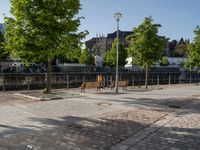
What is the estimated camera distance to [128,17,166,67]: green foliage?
26.7 meters

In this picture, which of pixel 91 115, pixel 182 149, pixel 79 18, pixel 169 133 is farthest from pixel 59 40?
pixel 182 149

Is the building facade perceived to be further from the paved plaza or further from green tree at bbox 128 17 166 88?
the paved plaza

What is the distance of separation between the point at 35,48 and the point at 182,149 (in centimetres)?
1228

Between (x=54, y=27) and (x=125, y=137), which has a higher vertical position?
(x=54, y=27)

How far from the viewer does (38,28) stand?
57.4 feet

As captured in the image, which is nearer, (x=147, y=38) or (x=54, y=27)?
(x=54, y=27)

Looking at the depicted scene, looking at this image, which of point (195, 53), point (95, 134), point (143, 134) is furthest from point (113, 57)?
point (95, 134)

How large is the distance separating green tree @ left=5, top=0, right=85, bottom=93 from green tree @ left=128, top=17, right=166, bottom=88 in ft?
33.9

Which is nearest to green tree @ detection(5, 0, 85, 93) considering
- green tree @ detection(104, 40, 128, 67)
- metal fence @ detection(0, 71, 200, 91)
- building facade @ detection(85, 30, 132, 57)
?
metal fence @ detection(0, 71, 200, 91)

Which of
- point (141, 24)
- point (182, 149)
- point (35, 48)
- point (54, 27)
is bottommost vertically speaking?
point (182, 149)

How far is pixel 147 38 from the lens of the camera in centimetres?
2681

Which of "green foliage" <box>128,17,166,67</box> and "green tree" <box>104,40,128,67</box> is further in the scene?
"green tree" <box>104,40,128,67</box>

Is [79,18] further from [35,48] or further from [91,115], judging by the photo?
[91,115]

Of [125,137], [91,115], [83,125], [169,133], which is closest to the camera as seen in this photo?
[125,137]
